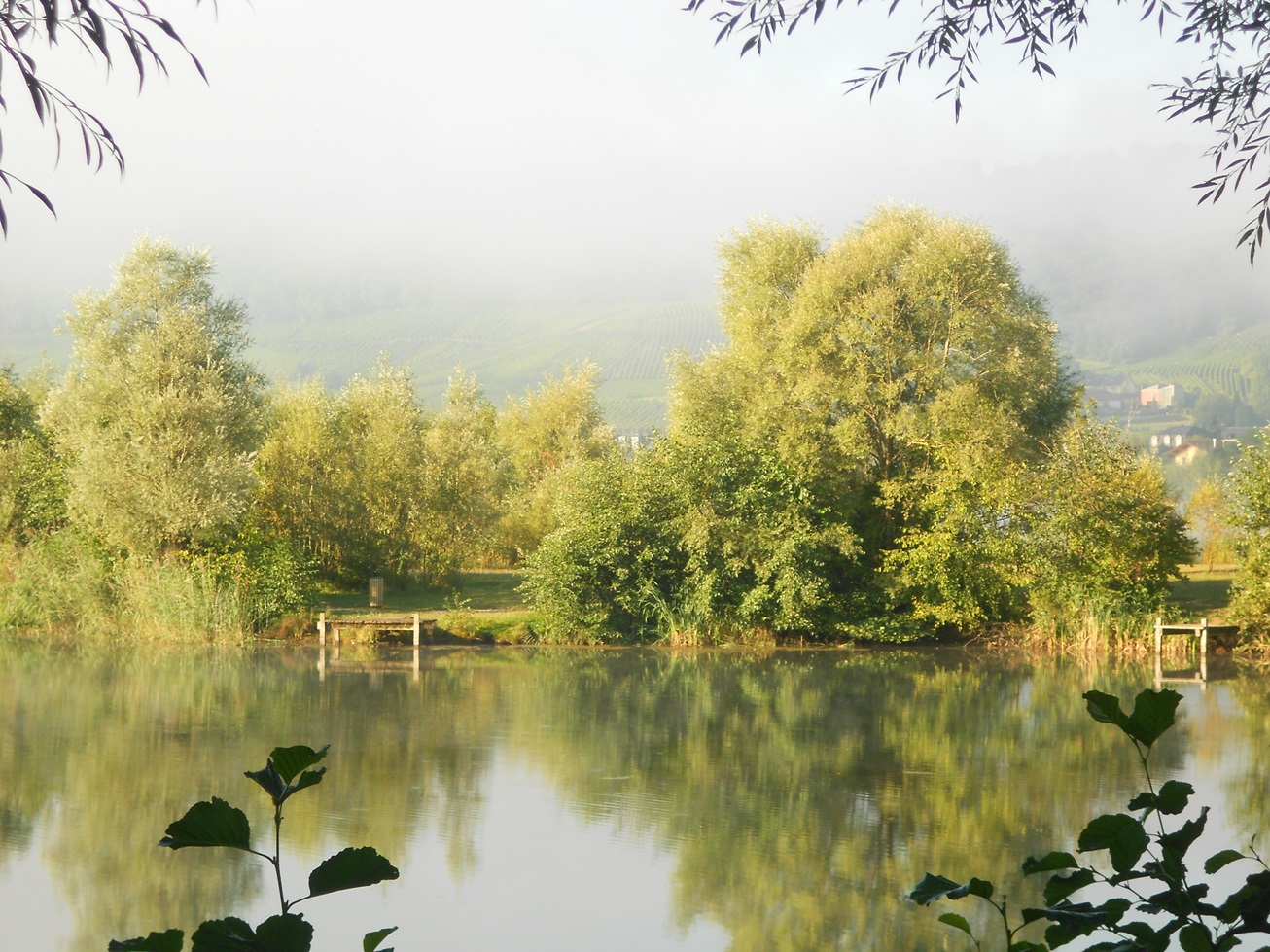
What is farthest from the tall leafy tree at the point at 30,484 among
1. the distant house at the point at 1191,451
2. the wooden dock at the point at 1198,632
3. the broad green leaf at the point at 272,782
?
the distant house at the point at 1191,451

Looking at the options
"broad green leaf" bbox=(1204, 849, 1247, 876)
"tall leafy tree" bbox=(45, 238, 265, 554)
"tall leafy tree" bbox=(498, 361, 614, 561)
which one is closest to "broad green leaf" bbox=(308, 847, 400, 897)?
"broad green leaf" bbox=(1204, 849, 1247, 876)

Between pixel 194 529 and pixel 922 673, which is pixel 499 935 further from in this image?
pixel 194 529

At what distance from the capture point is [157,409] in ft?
75.2

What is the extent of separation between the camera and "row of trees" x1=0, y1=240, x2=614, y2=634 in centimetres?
2297

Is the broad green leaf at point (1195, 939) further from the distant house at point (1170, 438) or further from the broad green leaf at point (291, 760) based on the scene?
the distant house at point (1170, 438)

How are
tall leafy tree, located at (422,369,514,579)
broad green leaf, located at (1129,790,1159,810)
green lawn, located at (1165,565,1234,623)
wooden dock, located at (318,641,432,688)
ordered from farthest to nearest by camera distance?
tall leafy tree, located at (422,369,514,579) < green lawn, located at (1165,565,1234,623) < wooden dock, located at (318,641,432,688) < broad green leaf, located at (1129,790,1159,810)

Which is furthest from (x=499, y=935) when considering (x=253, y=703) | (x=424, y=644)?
(x=424, y=644)

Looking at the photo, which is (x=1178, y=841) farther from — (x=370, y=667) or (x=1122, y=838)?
(x=370, y=667)

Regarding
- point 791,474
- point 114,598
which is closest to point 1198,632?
point 791,474

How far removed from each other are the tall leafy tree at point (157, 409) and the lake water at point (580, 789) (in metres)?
3.34

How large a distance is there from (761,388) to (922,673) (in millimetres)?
7063

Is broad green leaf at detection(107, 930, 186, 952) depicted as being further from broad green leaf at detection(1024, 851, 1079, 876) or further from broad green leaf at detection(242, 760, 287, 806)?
broad green leaf at detection(1024, 851, 1079, 876)

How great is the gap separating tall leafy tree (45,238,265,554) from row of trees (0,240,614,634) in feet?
0.09

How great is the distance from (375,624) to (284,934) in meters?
21.8
